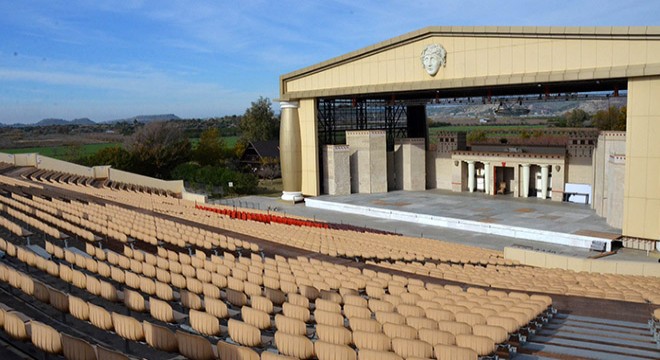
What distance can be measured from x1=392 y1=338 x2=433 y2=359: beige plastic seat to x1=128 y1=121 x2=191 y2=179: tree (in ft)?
153

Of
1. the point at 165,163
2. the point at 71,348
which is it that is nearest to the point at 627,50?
the point at 71,348

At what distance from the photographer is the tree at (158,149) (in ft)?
167

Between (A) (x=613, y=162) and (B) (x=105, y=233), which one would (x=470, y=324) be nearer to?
(B) (x=105, y=233)

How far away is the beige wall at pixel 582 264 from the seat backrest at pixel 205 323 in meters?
15.5

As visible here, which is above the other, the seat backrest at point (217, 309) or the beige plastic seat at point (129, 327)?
the beige plastic seat at point (129, 327)

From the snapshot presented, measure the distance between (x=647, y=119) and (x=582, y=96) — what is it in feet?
29.9

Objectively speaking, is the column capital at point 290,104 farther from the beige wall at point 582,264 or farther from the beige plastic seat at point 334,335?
the beige plastic seat at point 334,335

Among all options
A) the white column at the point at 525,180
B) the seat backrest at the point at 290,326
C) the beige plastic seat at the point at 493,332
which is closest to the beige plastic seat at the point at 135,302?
the seat backrest at the point at 290,326

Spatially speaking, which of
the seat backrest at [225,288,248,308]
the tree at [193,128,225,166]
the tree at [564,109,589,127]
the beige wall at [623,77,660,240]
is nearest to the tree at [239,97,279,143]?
the tree at [193,128,225,166]

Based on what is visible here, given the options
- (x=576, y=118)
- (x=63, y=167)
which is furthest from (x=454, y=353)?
(x=576, y=118)

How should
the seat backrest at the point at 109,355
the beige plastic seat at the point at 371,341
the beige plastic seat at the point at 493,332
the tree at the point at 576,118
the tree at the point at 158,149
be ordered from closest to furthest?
the seat backrest at the point at 109,355 < the beige plastic seat at the point at 371,341 < the beige plastic seat at the point at 493,332 < the tree at the point at 158,149 < the tree at the point at 576,118

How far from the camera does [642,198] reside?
25062 millimetres

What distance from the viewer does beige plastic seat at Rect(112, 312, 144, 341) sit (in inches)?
305

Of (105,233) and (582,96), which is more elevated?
(582,96)
